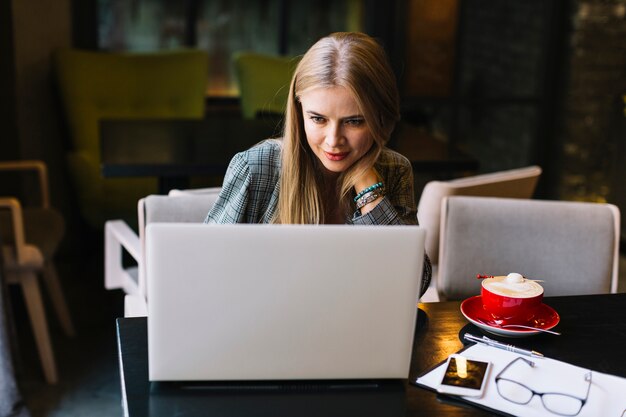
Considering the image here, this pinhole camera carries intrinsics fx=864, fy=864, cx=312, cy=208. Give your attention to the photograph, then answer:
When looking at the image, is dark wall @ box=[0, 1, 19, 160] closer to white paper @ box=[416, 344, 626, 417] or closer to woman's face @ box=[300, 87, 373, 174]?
woman's face @ box=[300, 87, 373, 174]

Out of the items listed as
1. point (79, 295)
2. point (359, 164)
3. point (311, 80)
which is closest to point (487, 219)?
point (359, 164)

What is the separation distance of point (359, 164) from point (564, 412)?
630 millimetres

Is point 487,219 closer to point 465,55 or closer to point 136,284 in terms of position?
point 136,284

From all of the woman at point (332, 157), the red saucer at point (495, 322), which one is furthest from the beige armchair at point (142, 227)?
the red saucer at point (495, 322)

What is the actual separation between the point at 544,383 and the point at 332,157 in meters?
0.54

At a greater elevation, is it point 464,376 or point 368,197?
point 368,197

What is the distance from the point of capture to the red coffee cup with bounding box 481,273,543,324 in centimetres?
148

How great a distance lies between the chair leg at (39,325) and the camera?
2785 mm

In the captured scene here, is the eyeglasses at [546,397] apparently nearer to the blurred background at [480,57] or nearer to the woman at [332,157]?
the woman at [332,157]

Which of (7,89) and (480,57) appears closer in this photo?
(7,89)

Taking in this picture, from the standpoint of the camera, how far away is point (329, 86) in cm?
154

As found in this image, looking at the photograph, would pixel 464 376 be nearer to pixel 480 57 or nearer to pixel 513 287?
pixel 513 287

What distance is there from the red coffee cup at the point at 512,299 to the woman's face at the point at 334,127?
340mm

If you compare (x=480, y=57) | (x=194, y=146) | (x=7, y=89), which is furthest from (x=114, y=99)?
(x=480, y=57)
